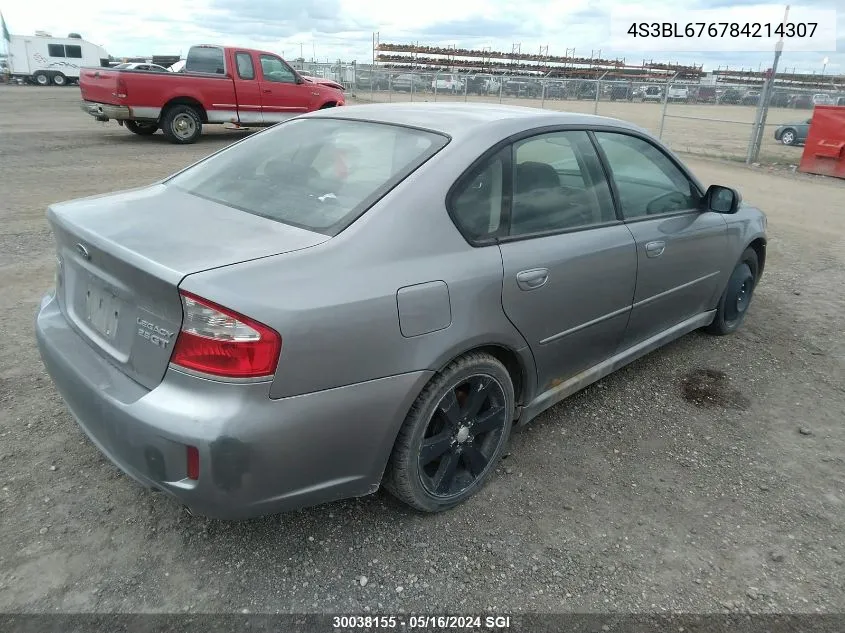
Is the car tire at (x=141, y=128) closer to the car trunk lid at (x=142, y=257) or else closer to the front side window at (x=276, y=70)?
the front side window at (x=276, y=70)

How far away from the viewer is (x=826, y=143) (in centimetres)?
1231

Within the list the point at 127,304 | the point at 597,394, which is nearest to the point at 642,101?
the point at 597,394

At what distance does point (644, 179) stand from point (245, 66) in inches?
458

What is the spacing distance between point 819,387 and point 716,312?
0.77m

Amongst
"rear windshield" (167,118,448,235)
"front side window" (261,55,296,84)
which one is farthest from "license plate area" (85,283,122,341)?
"front side window" (261,55,296,84)

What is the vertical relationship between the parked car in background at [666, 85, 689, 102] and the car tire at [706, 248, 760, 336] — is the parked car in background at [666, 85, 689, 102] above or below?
above

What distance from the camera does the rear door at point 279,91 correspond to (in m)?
13.3

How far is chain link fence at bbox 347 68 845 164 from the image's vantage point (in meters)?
16.0

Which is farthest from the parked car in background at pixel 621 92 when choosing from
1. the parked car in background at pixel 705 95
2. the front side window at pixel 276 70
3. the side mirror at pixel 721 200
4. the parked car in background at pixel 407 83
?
the side mirror at pixel 721 200

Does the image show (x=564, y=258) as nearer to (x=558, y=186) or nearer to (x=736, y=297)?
(x=558, y=186)

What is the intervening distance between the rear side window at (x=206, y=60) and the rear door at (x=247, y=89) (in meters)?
0.30

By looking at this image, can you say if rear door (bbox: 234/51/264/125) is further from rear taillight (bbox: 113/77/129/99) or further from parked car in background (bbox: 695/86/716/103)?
parked car in background (bbox: 695/86/716/103)

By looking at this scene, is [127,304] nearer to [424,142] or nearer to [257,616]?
[257,616]

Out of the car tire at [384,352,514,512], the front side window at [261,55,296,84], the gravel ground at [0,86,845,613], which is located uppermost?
the front side window at [261,55,296,84]
